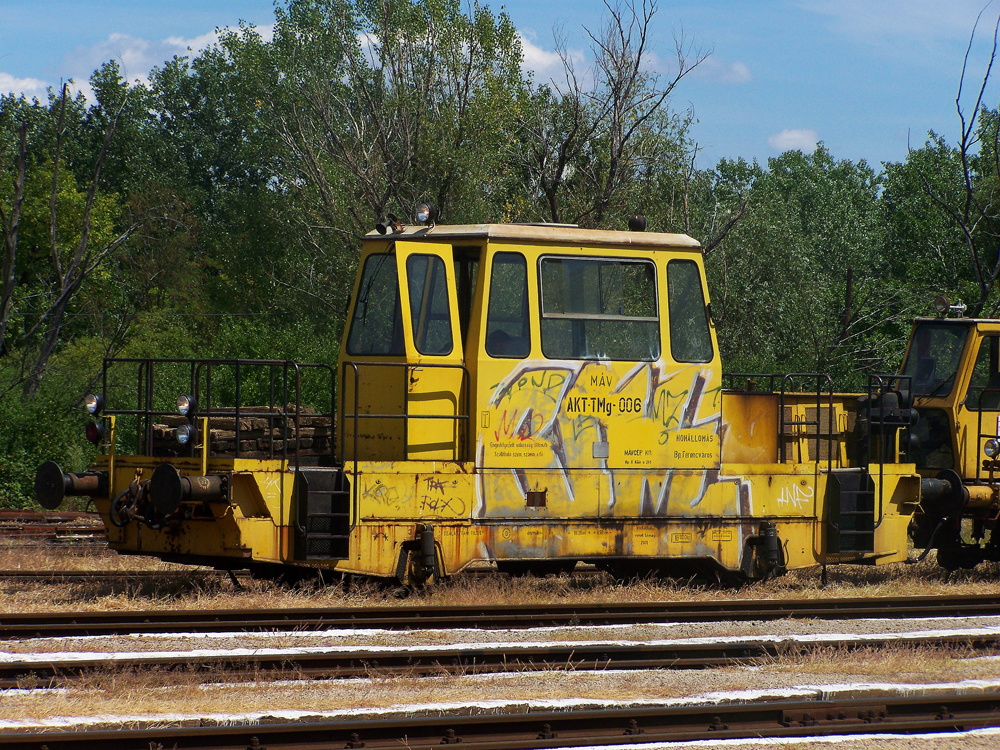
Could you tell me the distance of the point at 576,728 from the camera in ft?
18.7

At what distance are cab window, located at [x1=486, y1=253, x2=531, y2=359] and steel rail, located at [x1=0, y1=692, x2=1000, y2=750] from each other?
436 cm

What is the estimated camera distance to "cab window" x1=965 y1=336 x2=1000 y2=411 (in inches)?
492

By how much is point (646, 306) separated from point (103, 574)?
6.17 meters

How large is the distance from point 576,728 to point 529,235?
5.27 m

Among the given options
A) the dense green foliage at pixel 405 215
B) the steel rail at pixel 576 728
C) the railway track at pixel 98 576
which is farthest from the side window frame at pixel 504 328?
the dense green foliage at pixel 405 215

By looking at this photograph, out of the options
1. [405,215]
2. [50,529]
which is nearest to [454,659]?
[50,529]

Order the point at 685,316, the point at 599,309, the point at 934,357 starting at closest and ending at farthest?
the point at 599,309 → the point at 685,316 → the point at 934,357

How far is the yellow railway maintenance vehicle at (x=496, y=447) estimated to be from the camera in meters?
9.30

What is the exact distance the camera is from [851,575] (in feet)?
42.7

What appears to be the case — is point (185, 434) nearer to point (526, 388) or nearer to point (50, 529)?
point (526, 388)

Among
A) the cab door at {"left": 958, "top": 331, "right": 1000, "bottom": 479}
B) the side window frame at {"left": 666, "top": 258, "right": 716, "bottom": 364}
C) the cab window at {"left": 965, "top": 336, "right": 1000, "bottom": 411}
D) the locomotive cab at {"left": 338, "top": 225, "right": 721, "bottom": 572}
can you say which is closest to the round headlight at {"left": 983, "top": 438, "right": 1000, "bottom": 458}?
the cab door at {"left": 958, "top": 331, "right": 1000, "bottom": 479}

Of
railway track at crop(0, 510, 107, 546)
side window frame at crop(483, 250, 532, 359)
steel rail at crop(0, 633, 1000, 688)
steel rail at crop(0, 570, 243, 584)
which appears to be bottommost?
railway track at crop(0, 510, 107, 546)

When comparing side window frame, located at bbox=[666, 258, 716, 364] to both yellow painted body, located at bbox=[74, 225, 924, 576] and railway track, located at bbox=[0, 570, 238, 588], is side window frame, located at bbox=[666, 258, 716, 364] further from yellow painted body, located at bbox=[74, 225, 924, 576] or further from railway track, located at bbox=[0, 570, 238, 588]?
railway track, located at bbox=[0, 570, 238, 588]

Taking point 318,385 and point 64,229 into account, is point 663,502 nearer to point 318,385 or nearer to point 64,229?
point 318,385
